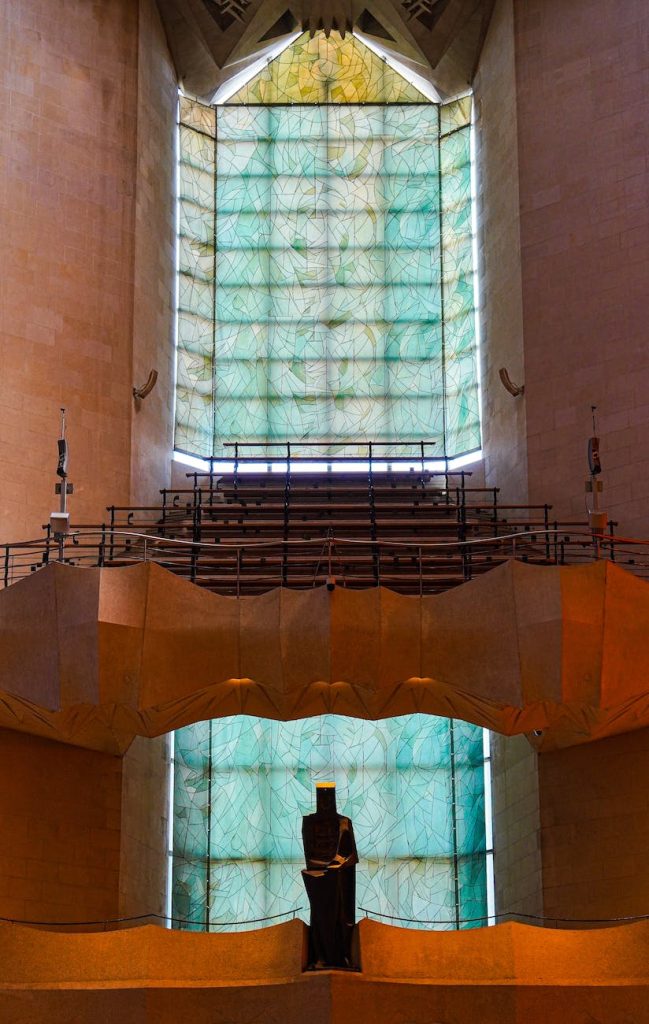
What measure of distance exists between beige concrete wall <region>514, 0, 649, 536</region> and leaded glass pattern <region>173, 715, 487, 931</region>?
468 centimetres

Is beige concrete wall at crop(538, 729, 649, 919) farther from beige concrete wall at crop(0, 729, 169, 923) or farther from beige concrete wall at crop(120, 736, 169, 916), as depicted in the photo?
beige concrete wall at crop(0, 729, 169, 923)

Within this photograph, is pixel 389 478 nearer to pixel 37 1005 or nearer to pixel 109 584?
pixel 109 584

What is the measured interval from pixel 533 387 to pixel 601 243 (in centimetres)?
250

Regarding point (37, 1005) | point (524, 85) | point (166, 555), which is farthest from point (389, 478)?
point (37, 1005)

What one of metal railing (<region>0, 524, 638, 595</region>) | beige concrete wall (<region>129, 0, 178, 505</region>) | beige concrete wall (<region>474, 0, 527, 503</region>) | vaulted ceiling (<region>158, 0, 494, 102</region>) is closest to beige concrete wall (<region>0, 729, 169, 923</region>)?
metal railing (<region>0, 524, 638, 595</region>)

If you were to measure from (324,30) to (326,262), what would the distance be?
4.40m

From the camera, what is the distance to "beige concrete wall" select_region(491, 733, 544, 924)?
2192 centimetres

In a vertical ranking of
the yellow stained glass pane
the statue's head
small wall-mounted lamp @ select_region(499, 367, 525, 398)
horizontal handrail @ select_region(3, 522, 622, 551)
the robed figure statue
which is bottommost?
the robed figure statue

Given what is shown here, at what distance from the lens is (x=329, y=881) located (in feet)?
59.1

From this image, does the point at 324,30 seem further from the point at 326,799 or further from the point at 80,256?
the point at 326,799

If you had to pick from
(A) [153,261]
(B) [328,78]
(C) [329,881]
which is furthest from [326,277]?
(C) [329,881]

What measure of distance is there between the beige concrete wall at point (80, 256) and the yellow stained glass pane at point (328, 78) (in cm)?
286

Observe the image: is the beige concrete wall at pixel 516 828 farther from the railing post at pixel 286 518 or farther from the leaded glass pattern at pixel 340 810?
the railing post at pixel 286 518

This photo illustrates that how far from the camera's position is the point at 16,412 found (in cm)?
2297
